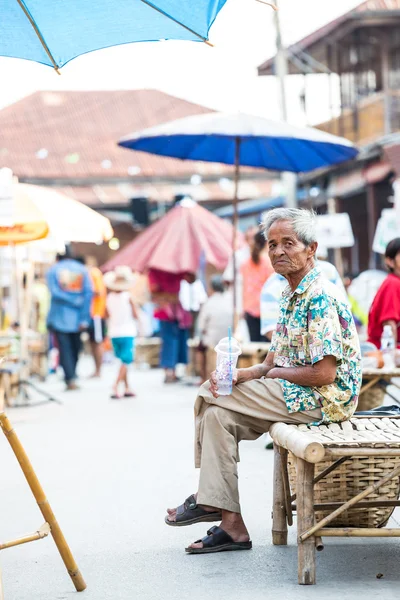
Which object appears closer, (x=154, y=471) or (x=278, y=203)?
(x=154, y=471)

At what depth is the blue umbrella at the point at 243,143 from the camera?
966cm

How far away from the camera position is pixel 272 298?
799 cm

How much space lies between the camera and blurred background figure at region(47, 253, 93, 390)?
47.1 feet

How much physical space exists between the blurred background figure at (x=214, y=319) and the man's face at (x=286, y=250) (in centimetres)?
815

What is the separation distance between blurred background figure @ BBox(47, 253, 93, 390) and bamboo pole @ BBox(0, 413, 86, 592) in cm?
1011

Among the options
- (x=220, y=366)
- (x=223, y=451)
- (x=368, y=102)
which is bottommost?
(x=223, y=451)

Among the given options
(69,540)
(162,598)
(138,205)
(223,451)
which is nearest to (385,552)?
(223,451)

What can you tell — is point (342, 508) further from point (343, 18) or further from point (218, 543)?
point (343, 18)

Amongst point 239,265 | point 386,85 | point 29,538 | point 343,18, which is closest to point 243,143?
point 239,265

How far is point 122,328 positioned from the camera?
13508mm

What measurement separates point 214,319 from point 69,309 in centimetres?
227

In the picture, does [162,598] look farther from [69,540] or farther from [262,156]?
[262,156]

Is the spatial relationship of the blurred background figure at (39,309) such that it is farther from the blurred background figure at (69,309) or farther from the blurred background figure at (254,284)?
the blurred background figure at (254,284)

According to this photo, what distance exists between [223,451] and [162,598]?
806mm
